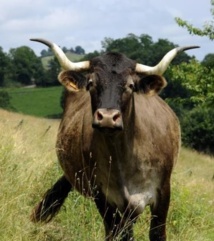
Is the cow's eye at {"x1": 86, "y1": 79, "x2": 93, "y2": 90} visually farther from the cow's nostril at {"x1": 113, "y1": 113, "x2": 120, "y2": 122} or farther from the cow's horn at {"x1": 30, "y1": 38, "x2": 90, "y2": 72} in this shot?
the cow's nostril at {"x1": 113, "y1": 113, "x2": 120, "y2": 122}

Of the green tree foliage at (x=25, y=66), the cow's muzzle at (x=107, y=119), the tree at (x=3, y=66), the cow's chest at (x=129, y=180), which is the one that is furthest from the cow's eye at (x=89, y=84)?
the green tree foliage at (x=25, y=66)

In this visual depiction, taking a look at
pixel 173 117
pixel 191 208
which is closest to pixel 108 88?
pixel 173 117

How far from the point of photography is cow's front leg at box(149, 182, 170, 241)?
6.90 meters

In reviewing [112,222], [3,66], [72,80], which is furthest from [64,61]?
[3,66]

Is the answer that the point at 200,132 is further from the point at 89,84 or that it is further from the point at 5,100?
the point at 89,84

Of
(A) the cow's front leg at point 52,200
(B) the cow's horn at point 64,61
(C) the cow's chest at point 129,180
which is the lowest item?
(A) the cow's front leg at point 52,200

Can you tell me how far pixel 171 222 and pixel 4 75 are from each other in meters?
94.3

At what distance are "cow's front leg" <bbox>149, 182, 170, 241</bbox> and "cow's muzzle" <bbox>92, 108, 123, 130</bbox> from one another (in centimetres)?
149

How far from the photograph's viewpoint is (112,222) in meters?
7.07

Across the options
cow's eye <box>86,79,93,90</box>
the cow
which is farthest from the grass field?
A: cow's eye <box>86,79,93,90</box>

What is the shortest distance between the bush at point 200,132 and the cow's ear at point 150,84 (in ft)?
158

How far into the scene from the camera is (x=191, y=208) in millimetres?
9859

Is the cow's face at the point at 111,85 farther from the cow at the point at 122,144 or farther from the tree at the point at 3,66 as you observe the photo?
the tree at the point at 3,66

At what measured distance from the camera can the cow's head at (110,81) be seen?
5668 mm
